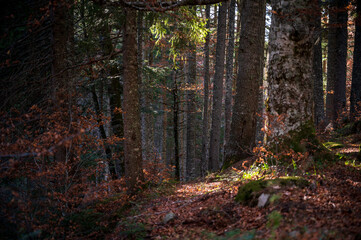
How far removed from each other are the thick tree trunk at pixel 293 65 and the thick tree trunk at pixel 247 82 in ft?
8.08

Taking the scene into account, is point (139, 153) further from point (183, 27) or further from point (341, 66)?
point (341, 66)

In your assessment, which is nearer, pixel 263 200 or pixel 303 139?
pixel 263 200

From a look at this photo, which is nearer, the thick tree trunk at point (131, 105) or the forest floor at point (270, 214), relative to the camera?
the forest floor at point (270, 214)

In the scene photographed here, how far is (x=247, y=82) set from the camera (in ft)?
26.8

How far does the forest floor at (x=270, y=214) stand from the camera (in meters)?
3.06

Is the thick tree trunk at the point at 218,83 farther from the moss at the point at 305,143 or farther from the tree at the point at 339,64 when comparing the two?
the moss at the point at 305,143

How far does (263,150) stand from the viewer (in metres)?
5.64

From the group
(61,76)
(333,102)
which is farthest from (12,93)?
(333,102)

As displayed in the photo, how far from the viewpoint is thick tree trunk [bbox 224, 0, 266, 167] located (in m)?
8.15

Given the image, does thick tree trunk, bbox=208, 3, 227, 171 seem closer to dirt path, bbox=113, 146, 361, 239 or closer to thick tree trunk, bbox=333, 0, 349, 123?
thick tree trunk, bbox=333, 0, 349, 123

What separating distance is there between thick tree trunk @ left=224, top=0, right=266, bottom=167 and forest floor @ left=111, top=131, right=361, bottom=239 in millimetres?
2317

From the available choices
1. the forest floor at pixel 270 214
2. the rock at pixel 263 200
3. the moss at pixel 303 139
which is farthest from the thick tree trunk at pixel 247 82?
the rock at pixel 263 200

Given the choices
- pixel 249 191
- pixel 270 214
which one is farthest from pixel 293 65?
pixel 270 214

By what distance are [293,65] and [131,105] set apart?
4113 mm
